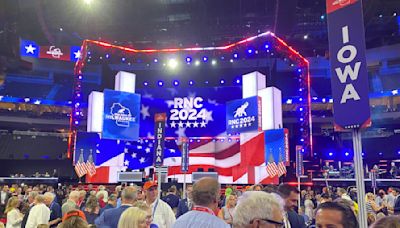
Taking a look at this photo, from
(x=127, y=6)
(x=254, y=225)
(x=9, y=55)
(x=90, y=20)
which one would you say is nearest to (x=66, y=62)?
(x=90, y=20)

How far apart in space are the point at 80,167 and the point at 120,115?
9.77 ft

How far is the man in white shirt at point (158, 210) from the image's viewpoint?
15.1 feet

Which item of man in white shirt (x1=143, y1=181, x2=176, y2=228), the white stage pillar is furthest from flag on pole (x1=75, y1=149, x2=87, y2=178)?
man in white shirt (x1=143, y1=181, x2=176, y2=228)

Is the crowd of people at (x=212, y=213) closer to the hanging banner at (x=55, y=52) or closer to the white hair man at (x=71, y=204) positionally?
the white hair man at (x=71, y=204)

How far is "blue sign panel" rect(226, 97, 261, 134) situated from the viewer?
16297 mm

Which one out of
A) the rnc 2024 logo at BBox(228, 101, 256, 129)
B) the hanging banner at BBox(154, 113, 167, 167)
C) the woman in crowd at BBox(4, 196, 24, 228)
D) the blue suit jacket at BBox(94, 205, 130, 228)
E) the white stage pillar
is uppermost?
the white stage pillar

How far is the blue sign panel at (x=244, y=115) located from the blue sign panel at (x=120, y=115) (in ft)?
15.0

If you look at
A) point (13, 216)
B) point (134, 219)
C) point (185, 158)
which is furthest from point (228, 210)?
point (185, 158)

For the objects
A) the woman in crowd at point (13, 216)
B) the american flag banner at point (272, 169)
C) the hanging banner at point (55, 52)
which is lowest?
the woman in crowd at point (13, 216)

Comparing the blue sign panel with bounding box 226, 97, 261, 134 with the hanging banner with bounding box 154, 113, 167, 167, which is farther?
the blue sign panel with bounding box 226, 97, 261, 134

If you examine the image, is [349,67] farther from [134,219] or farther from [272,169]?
[272,169]

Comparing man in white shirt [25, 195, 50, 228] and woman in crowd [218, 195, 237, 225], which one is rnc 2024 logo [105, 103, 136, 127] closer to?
man in white shirt [25, 195, 50, 228]

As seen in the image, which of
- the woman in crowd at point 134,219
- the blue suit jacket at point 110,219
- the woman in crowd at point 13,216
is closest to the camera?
the woman in crowd at point 134,219

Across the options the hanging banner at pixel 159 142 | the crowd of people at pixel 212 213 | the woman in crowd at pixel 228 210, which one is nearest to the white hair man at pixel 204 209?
the crowd of people at pixel 212 213
